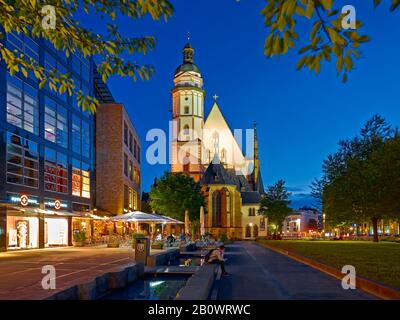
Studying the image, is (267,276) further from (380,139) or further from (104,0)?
(380,139)

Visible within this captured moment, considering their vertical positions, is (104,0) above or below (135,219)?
above

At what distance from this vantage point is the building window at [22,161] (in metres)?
35.6

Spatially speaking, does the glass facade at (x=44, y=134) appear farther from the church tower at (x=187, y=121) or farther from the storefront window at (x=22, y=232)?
the church tower at (x=187, y=121)

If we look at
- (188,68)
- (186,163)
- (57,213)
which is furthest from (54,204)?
(188,68)

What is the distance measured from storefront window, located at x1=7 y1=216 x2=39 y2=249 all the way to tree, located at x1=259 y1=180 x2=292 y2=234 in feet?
160

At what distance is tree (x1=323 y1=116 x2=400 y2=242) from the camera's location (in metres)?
46.1

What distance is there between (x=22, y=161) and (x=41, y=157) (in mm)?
3438

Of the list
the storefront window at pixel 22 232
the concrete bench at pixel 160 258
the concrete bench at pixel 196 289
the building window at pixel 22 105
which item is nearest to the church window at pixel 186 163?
the storefront window at pixel 22 232

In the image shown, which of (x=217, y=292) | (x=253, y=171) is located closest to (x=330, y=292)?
(x=217, y=292)

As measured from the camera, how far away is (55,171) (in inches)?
1743

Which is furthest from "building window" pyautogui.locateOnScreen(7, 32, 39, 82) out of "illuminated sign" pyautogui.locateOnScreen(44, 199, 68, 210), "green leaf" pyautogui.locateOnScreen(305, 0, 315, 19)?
"green leaf" pyautogui.locateOnScreen(305, 0, 315, 19)

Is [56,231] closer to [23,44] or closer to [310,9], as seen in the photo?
[23,44]
